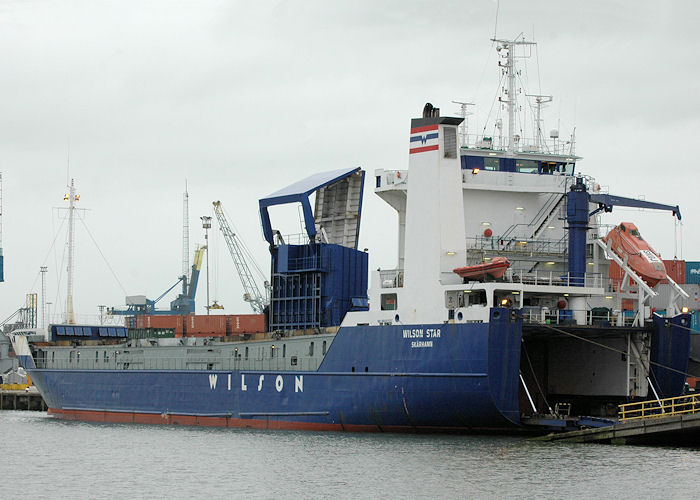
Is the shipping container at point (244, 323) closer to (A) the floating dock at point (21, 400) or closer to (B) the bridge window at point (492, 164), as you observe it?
(B) the bridge window at point (492, 164)

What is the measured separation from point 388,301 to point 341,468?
7924mm

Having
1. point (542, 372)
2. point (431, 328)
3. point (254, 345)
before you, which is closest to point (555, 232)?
point (542, 372)

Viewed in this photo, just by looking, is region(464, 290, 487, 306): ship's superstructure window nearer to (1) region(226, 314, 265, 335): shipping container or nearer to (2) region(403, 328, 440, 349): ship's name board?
(2) region(403, 328, 440, 349): ship's name board

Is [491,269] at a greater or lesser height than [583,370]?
greater

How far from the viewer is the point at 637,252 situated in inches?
1237

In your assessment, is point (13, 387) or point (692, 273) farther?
point (13, 387)

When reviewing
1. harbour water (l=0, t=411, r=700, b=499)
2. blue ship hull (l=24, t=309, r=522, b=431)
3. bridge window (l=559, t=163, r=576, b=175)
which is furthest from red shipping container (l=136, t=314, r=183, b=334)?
bridge window (l=559, t=163, r=576, b=175)

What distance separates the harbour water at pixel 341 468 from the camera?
22203mm

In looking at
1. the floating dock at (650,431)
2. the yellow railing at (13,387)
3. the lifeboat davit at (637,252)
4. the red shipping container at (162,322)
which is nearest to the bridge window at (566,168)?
the lifeboat davit at (637,252)

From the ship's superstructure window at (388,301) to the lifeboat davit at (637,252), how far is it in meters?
6.77

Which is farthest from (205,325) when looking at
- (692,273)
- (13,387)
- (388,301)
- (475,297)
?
(13,387)

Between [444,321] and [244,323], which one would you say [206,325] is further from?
[444,321]

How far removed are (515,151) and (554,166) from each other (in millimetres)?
1427

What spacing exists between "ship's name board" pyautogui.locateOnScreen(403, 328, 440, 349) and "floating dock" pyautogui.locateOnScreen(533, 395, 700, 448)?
3.92 m
